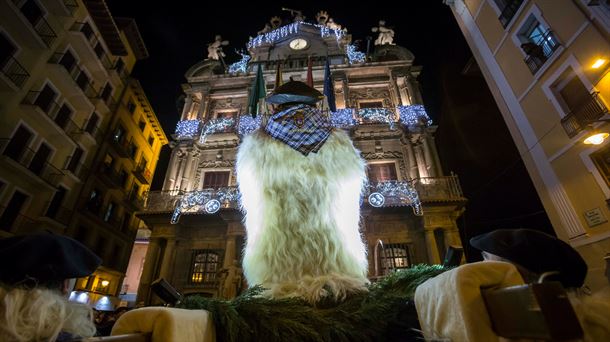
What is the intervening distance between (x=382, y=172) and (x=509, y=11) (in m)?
8.51

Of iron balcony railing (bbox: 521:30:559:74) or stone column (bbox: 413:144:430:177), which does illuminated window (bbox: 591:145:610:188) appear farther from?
stone column (bbox: 413:144:430:177)

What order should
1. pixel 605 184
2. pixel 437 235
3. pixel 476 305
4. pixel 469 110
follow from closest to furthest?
pixel 476 305, pixel 605 184, pixel 437 235, pixel 469 110

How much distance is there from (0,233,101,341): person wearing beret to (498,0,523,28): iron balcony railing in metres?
15.1

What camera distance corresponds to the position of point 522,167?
45.5 ft

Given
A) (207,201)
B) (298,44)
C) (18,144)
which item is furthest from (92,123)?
(298,44)

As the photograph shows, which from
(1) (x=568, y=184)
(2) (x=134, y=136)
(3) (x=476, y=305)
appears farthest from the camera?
(2) (x=134, y=136)

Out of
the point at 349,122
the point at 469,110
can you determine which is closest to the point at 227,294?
the point at 349,122

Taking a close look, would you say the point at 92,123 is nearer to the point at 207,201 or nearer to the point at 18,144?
the point at 18,144

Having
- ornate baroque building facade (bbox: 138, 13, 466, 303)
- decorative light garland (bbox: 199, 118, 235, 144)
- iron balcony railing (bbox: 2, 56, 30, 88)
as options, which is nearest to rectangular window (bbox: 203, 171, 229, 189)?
ornate baroque building facade (bbox: 138, 13, 466, 303)

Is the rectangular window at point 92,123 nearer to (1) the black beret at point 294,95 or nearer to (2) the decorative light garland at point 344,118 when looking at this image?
(2) the decorative light garland at point 344,118

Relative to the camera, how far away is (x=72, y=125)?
17.7 meters

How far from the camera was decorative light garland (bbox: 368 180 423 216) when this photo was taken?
39.3 ft

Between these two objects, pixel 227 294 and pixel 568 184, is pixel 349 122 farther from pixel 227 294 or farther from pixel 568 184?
pixel 227 294

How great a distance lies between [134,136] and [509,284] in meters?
28.6
